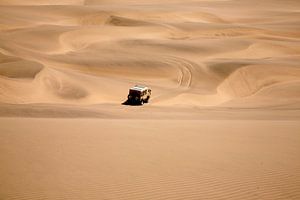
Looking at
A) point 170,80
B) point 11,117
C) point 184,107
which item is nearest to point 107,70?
point 170,80

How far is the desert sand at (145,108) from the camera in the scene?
8.05 m

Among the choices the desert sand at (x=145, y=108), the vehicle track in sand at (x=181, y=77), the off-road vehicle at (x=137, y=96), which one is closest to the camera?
the desert sand at (x=145, y=108)

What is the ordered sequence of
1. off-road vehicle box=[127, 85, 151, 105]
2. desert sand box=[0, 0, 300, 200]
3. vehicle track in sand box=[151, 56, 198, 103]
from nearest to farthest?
desert sand box=[0, 0, 300, 200] < off-road vehicle box=[127, 85, 151, 105] < vehicle track in sand box=[151, 56, 198, 103]

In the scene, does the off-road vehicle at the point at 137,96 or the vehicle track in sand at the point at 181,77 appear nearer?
the off-road vehicle at the point at 137,96

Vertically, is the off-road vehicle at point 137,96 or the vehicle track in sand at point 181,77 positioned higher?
the vehicle track in sand at point 181,77

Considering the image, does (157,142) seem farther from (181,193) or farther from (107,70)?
(107,70)

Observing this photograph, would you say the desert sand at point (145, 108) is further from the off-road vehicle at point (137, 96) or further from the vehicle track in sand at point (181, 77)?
the off-road vehicle at point (137, 96)

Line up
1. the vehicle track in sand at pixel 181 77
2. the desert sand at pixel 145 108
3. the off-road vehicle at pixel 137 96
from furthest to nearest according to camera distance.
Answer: the vehicle track in sand at pixel 181 77
the off-road vehicle at pixel 137 96
the desert sand at pixel 145 108

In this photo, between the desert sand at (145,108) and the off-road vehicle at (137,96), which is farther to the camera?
the off-road vehicle at (137,96)

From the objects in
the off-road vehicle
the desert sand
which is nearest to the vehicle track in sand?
the desert sand

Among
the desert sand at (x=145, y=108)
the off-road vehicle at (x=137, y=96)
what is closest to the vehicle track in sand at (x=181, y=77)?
the desert sand at (x=145, y=108)

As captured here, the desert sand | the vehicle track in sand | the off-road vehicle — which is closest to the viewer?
the desert sand

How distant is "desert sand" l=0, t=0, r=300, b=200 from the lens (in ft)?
26.4

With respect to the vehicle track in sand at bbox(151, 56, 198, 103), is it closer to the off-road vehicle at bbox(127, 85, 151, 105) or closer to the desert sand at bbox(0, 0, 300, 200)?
the desert sand at bbox(0, 0, 300, 200)
